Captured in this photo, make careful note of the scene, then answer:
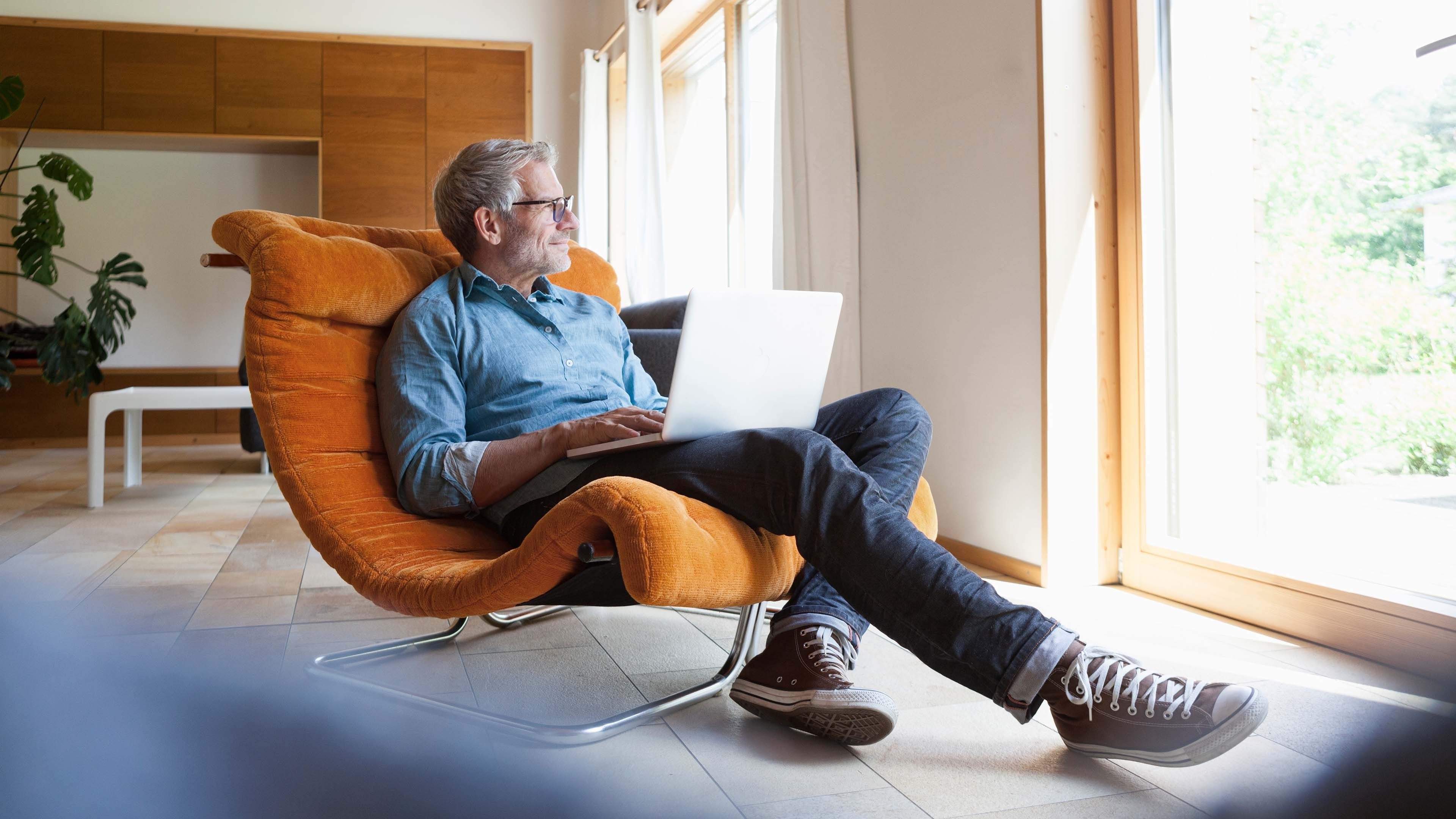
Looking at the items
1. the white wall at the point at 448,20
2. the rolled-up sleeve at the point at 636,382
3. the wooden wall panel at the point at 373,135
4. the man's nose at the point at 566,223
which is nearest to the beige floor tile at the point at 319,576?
the rolled-up sleeve at the point at 636,382

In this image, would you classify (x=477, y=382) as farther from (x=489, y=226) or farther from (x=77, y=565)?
(x=77, y=565)

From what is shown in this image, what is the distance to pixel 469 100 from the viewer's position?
627cm

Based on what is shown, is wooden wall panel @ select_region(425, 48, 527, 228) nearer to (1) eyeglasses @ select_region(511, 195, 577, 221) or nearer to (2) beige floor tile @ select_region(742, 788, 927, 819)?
(1) eyeglasses @ select_region(511, 195, 577, 221)

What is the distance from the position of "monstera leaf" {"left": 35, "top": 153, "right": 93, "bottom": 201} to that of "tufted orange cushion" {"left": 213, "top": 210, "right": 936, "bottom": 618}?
3887 mm

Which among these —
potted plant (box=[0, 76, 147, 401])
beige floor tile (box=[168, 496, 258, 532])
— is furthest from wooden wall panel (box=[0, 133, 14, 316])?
beige floor tile (box=[168, 496, 258, 532])

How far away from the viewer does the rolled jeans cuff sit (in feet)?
3.90

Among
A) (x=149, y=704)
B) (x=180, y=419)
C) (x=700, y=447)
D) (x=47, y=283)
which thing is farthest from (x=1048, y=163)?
(x=180, y=419)

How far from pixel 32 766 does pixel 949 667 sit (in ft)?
3.41

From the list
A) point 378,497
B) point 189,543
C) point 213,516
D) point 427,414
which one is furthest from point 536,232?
point 213,516

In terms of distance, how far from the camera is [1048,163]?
7.82 ft

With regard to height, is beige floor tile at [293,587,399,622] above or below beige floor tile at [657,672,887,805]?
above

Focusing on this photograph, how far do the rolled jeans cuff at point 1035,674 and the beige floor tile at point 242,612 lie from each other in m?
1.59

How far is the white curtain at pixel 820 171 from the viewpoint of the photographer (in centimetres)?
318

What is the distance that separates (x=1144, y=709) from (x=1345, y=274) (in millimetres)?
1189
